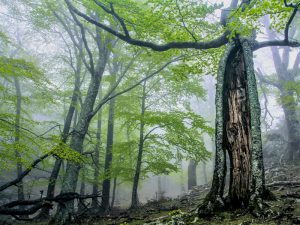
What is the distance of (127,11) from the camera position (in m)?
6.27

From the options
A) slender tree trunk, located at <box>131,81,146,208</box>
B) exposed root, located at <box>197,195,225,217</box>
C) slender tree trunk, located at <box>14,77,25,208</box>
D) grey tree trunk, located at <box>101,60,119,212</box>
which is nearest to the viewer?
exposed root, located at <box>197,195,225,217</box>

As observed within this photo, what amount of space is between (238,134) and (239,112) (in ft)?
1.51

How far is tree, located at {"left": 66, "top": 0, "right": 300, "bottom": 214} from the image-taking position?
159 inches

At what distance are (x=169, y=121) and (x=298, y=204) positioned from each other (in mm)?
6240

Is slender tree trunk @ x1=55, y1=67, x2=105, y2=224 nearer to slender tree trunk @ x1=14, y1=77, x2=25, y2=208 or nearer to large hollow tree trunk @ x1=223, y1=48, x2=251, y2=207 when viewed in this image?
slender tree trunk @ x1=14, y1=77, x2=25, y2=208

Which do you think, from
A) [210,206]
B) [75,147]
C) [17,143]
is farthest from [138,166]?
[210,206]

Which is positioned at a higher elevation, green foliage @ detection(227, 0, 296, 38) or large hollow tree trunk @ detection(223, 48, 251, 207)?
green foliage @ detection(227, 0, 296, 38)

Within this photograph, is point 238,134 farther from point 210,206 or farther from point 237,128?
point 210,206

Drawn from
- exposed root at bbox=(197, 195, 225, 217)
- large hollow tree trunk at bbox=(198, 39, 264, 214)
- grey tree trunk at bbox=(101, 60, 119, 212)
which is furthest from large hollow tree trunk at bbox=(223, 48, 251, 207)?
grey tree trunk at bbox=(101, 60, 119, 212)

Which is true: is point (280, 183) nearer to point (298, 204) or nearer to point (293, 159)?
point (298, 204)

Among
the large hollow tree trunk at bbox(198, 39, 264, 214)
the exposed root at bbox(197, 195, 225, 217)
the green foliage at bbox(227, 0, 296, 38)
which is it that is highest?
the green foliage at bbox(227, 0, 296, 38)

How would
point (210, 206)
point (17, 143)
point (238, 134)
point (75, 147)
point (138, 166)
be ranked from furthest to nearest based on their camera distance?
point (138, 166) < point (75, 147) < point (17, 143) < point (238, 134) < point (210, 206)

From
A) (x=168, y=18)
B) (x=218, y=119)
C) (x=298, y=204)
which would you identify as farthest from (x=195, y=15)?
(x=298, y=204)

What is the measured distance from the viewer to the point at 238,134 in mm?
4801
